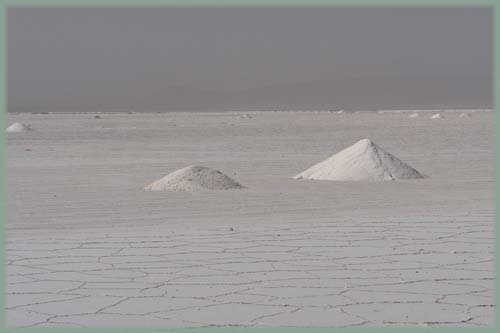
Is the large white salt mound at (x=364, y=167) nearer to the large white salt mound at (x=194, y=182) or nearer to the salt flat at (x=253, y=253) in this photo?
the salt flat at (x=253, y=253)

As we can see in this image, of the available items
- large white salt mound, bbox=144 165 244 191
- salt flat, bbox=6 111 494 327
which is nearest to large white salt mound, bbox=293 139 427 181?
salt flat, bbox=6 111 494 327

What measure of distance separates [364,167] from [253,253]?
556 cm

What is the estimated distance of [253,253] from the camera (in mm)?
6023

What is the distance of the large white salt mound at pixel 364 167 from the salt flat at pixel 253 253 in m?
0.29

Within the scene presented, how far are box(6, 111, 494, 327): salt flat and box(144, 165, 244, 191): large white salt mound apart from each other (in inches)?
10.2

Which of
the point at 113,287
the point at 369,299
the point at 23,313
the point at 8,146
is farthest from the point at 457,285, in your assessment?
the point at 8,146

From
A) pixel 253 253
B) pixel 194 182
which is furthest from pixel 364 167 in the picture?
pixel 253 253

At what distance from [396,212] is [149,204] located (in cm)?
218

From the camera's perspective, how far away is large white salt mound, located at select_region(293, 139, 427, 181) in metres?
11.4

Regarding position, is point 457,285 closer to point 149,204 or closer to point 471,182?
point 149,204

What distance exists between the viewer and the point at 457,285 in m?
4.99

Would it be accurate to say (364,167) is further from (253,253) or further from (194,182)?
(253,253)

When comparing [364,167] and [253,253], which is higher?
[364,167]

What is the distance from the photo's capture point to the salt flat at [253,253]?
438 centimetres
